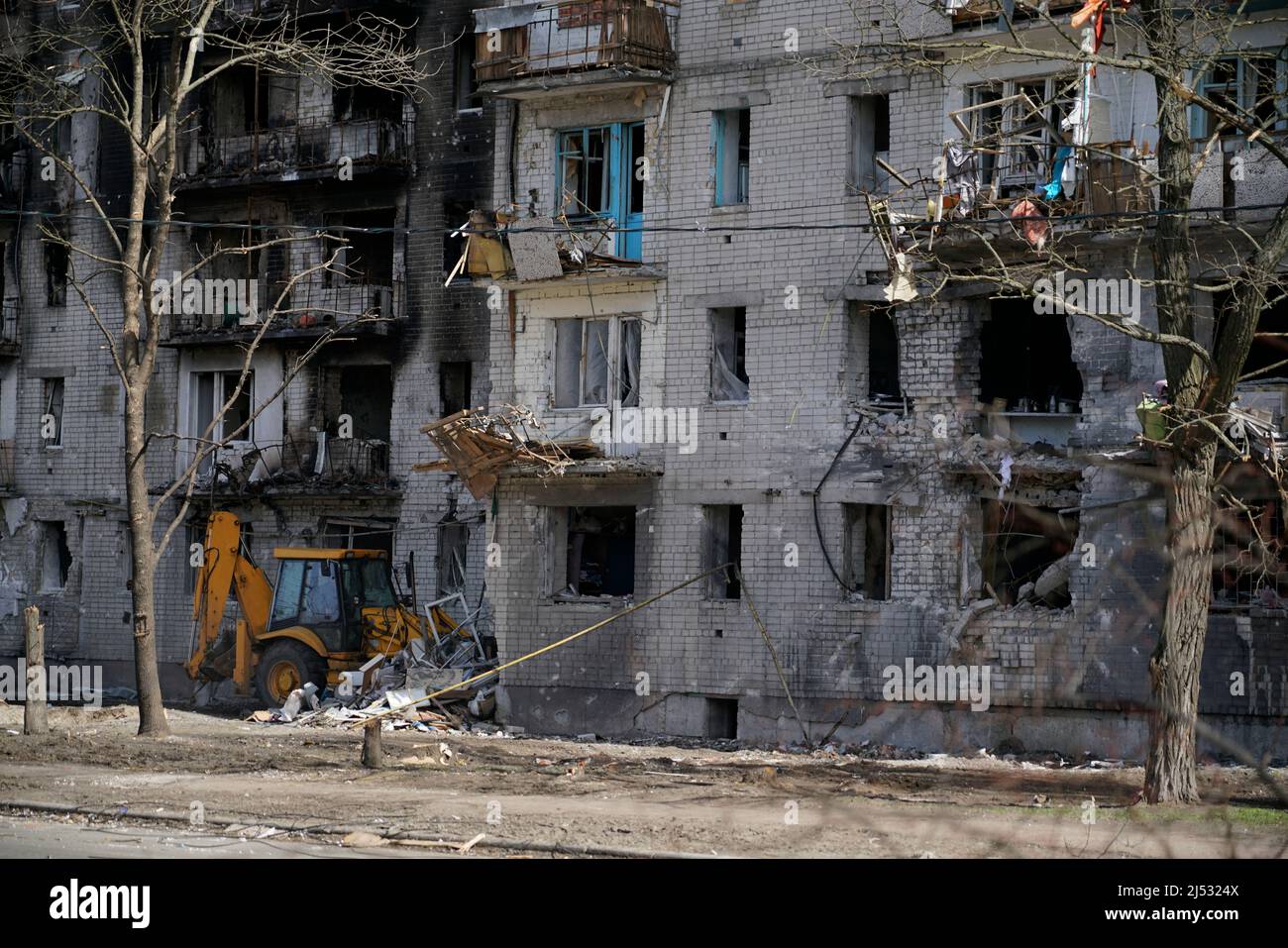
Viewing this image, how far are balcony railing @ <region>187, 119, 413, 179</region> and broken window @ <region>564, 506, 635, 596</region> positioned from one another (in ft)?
30.9

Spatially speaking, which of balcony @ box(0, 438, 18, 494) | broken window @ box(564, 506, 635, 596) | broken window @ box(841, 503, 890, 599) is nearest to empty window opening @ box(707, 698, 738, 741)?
broken window @ box(841, 503, 890, 599)

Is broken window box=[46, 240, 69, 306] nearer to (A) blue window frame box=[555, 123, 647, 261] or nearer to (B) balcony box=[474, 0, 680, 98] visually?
(B) balcony box=[474, 0, 680, 98]

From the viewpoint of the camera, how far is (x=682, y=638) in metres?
25.7

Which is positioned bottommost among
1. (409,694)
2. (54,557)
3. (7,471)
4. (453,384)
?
(409,694)

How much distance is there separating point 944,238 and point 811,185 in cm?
307

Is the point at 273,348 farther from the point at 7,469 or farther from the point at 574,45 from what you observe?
the point at 574,45

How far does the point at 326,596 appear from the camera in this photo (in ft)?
94.5

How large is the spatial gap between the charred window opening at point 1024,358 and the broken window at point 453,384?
11.7 meters

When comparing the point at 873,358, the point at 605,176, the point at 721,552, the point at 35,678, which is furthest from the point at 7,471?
the point at 873,358

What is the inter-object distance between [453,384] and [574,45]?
8.71 metres

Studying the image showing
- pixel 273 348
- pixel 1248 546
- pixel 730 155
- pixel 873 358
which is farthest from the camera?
pixel 273 348

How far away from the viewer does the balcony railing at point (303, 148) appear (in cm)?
3300

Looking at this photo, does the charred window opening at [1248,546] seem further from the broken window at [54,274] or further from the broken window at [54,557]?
the broken window at [54,274]
